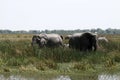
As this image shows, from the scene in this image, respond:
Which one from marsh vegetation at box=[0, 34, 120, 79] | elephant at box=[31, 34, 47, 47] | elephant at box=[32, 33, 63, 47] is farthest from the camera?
elephant at box=[32, 33, 63, 47]

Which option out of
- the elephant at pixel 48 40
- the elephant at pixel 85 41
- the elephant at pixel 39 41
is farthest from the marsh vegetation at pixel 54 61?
the elephant at pixel 48 40

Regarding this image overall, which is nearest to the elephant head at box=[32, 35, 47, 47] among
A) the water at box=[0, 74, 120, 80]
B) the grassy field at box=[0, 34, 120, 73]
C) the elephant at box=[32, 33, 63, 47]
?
the elephant at box=[32, 33, 63, 47]

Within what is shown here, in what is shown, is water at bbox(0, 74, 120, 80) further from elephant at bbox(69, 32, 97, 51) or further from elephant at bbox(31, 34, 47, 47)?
elephant at bbox(31, 34, 47, 47)

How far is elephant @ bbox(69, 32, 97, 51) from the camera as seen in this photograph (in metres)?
26.2

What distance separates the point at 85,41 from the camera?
27016 millimetres

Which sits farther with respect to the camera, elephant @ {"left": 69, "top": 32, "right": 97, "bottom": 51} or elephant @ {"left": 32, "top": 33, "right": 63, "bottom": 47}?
elephant @ {"left": 32, "top": 33, "right": 63, "bottom": 47}

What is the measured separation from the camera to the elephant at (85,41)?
2620cm

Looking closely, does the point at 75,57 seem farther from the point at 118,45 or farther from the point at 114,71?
the point at 118,45

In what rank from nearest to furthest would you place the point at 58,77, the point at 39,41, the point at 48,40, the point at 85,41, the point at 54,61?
the point at 58,77 → the point at 54,61 → the point at 85,41 → the point at 39,41 → the point at 48,40

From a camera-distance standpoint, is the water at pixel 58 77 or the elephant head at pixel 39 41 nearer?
Result: the water at pixel 58 77

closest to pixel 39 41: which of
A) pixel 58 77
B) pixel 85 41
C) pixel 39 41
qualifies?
pixel 39 41

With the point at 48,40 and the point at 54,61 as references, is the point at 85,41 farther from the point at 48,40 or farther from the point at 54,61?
the point at 54,61

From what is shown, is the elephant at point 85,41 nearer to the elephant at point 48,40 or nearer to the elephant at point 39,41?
the elephant at point 48,40

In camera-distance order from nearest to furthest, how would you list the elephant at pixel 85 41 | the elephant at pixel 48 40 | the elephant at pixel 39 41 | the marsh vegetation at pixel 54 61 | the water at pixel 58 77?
the water at pixel 58 77
the marsh vegetation at pixel 54 61
the elephant at pixel 85 41
the elephant at pixel 39 41
the elephant at pixel 48 40
